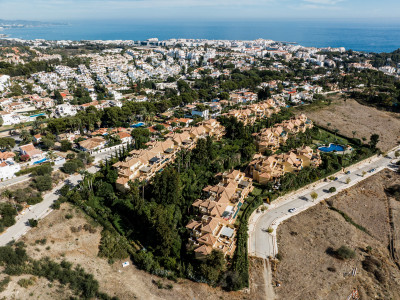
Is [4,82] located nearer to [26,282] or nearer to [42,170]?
[42,170]

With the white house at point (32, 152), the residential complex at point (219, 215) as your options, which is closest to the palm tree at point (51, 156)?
the white house at point (32, 152)

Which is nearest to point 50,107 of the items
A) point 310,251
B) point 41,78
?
point 41,78

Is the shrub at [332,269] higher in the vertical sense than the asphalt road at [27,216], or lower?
lower

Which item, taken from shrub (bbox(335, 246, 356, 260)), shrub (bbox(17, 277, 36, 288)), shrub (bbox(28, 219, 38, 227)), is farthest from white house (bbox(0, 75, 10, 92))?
shrub (bbox(335, 246, 356, 260))

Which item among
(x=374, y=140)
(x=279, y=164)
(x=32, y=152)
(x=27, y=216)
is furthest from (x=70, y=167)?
(x=374, y=140)

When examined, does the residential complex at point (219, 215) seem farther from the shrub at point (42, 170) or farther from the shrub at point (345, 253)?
the shrub at point (42, 170)

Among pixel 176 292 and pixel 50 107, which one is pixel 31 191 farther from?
pixel 50 107
